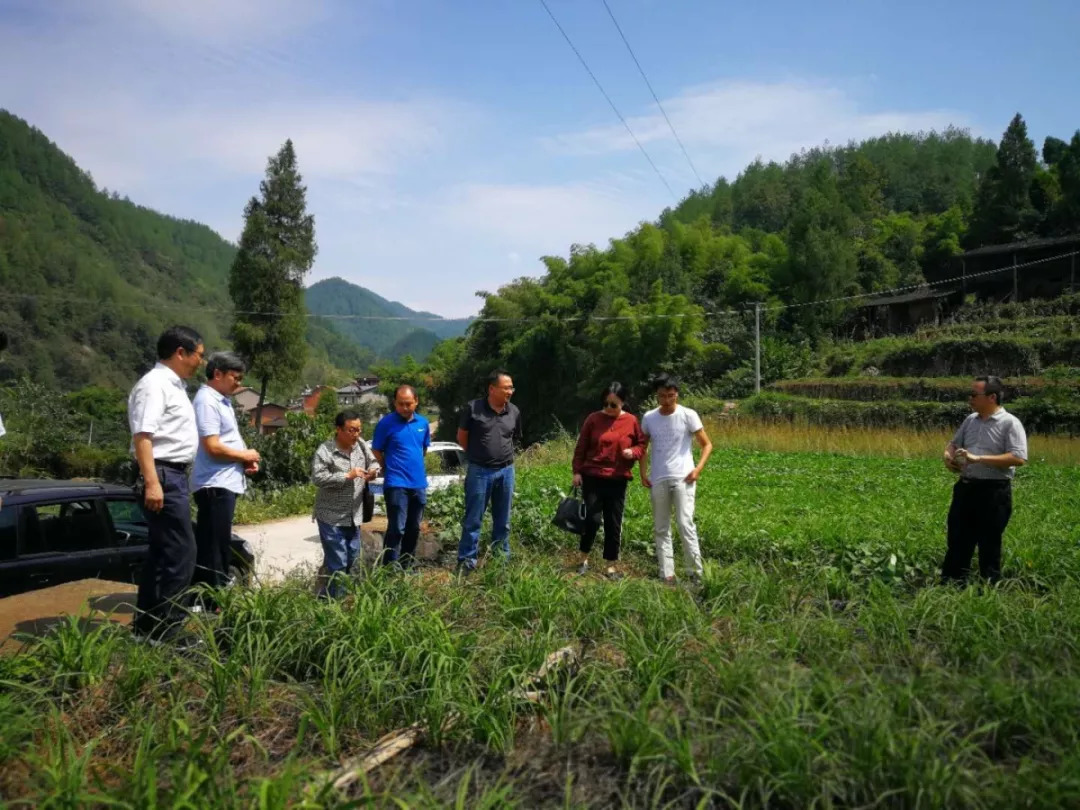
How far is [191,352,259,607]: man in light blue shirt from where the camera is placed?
15.7ft

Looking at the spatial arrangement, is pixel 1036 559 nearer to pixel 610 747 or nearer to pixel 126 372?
pixel 610 747

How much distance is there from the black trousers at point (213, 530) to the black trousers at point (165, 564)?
17.2 inches

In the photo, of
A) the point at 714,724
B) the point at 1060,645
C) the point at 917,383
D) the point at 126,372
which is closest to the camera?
the point at 714,724

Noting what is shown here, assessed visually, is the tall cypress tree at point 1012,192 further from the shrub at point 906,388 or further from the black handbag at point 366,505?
the black handbag at point 366,505

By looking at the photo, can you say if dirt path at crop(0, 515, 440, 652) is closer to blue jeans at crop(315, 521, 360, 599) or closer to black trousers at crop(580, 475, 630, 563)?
blue jeans at crop(315, 521, 360, 599)

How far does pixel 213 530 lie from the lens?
15.7 feet

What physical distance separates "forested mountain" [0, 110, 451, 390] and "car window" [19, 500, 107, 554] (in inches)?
1501

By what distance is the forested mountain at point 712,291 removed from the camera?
37.1 metres

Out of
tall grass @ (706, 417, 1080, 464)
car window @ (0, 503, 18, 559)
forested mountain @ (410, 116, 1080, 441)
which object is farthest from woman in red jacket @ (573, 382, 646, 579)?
forested mountain @ (410, 116, 1080, 441)

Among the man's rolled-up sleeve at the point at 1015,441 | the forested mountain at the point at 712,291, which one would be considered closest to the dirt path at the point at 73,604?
the man's rolled-up sleeve at the point at 1015,441

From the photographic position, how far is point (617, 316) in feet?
121

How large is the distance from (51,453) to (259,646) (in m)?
31.5

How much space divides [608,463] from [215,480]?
3129 mm

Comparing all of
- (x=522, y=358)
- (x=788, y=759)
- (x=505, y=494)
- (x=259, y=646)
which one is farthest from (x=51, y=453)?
(x=788, y=759)
